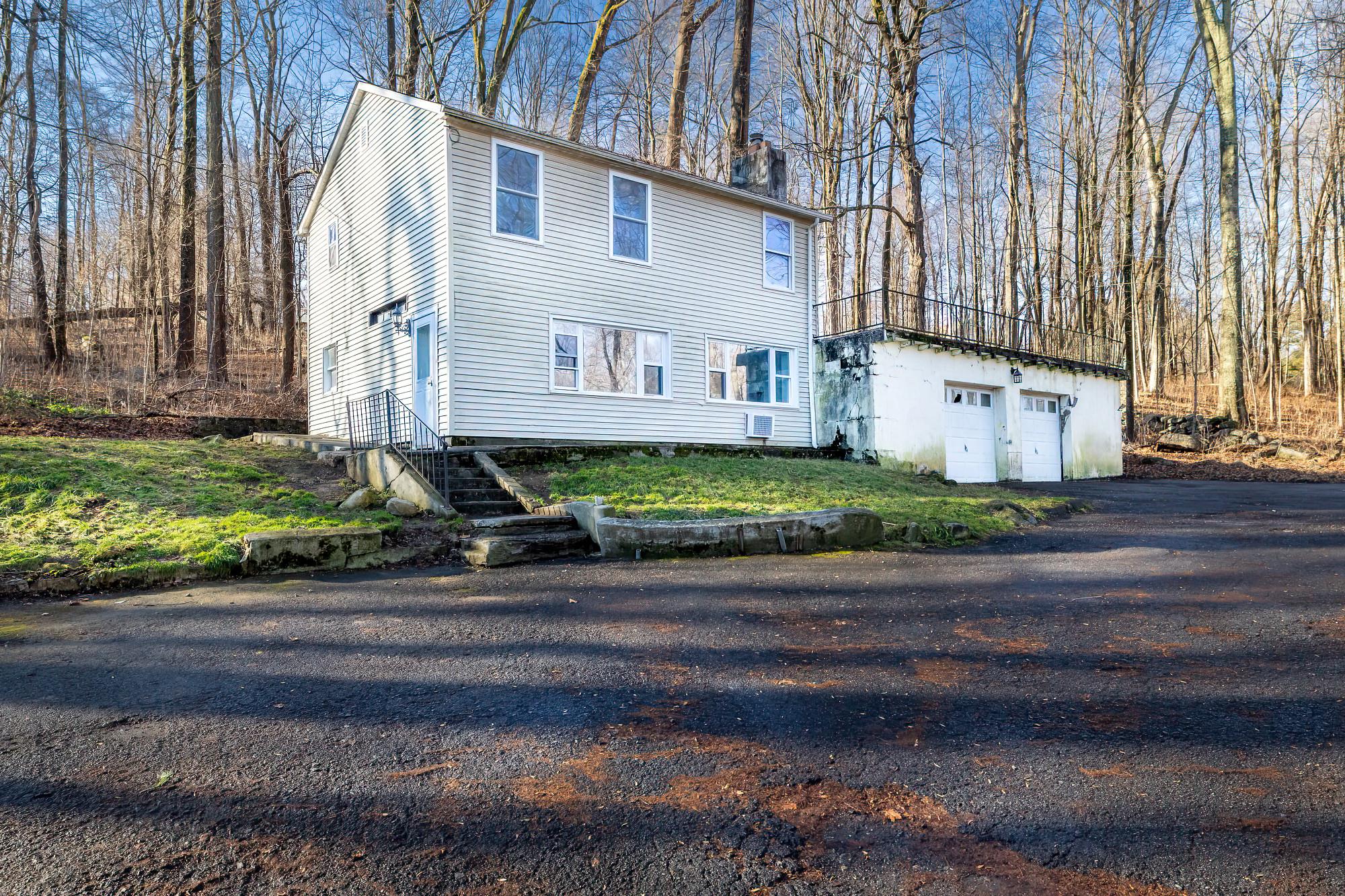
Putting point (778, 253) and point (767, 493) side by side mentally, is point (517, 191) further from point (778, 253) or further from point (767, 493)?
point (767, 493)

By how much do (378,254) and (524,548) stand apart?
9490 mm

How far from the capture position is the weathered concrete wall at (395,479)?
8.90 meters

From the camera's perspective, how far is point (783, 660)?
4129 millimetres

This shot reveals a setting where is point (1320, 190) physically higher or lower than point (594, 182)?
higher

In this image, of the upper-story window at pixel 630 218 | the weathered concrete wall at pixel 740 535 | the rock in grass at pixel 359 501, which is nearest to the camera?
the weathered concrete wall at pixel 740 535

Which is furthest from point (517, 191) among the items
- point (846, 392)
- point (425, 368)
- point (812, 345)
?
point (846, 392)

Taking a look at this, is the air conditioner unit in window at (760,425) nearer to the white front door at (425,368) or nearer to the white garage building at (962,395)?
the white garage building at (962,395)

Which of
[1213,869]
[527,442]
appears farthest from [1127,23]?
[1213,869]

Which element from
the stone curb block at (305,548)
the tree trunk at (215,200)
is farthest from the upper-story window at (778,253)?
the tree trunk at (215,200)

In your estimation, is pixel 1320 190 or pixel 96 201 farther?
pixel 1320 190

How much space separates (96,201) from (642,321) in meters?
21.8

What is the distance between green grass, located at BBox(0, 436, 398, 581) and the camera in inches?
255

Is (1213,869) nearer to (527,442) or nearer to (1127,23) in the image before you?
(527,442)

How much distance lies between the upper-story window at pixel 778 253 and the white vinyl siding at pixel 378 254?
693 cm
